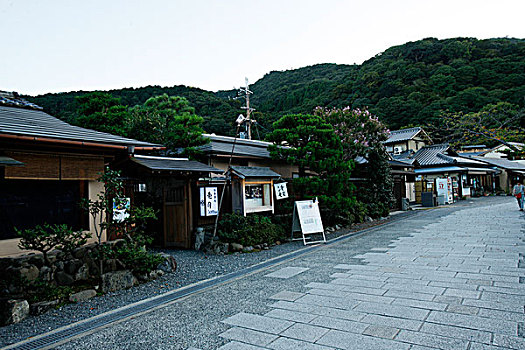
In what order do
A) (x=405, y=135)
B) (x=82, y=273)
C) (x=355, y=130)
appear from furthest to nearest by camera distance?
(x=405, y=135)
(x=355, y=130)
(x=82, y=273)

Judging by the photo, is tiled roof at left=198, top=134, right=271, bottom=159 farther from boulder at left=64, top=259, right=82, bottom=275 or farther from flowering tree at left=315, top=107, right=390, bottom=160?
boulder at left=64, top=259, right=82, bottom=275

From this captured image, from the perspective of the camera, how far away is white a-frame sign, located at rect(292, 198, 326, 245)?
10641 mm

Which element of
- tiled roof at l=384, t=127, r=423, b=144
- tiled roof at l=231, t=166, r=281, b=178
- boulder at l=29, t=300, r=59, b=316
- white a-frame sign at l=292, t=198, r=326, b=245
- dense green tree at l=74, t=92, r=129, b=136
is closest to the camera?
boulder at l=29, t=300, r=59, b=316

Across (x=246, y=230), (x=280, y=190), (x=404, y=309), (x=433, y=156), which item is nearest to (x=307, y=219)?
(x=280, y=190)

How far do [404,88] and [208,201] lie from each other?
42458 millimetres

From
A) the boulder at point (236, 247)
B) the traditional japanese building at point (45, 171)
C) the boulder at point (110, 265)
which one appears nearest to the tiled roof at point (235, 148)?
the boulder at point (236, 247)

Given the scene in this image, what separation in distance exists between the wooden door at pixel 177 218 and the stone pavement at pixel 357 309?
3719 mm

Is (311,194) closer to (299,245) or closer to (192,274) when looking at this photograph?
(299,245)

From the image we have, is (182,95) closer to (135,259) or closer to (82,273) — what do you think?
(135,259)

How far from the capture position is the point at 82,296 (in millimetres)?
5664

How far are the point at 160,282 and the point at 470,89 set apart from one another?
43940 millimetres

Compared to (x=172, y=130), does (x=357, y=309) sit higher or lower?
lower

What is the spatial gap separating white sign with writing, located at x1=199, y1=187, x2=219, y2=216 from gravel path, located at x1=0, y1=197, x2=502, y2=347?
4.11 ft

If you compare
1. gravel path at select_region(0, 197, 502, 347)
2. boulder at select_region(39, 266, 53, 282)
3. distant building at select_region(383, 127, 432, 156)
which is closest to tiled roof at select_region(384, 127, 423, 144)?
distant building at select_region(383, 127, 432, 156)
